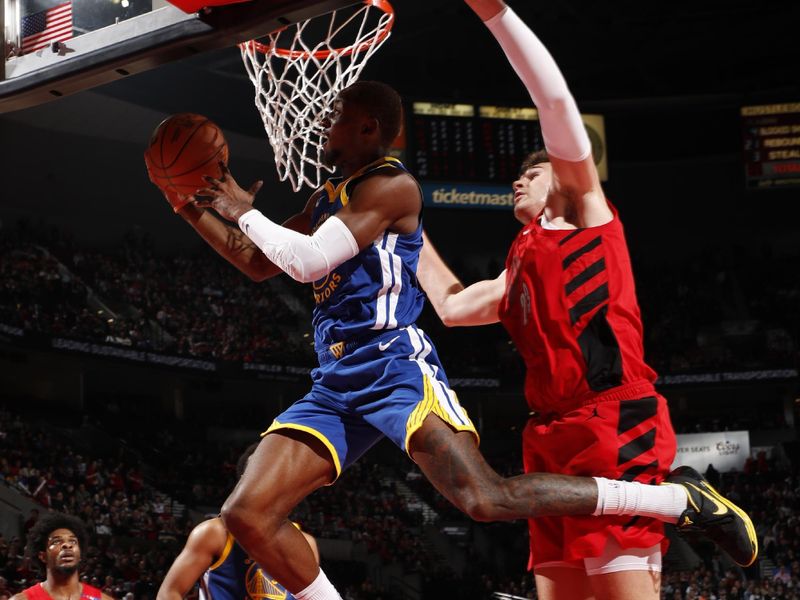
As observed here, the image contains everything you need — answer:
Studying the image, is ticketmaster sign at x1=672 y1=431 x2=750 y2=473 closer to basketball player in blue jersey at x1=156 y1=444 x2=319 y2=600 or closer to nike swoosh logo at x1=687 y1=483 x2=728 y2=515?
basketball player in blue jersey at x1=156 y1=444 x2=319 y2=600

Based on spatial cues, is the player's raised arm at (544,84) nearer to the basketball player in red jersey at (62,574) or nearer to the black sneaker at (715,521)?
the black sneaker at (715,521)

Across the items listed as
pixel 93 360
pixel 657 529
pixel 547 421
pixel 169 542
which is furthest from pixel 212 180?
pixel 93 360

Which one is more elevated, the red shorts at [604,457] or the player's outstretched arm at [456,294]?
the player's outstretched arm at [456,294]

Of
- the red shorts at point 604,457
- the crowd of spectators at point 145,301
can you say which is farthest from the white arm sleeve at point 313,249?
the crowd of spectators at point 145,301

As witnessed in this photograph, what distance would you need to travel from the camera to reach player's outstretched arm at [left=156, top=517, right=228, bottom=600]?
493 centimetres

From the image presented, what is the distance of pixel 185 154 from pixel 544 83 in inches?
59.3

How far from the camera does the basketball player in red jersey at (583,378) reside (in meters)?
2.85

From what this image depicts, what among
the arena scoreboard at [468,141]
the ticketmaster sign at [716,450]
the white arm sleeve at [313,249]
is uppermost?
the arena scoreboard at [468,141]

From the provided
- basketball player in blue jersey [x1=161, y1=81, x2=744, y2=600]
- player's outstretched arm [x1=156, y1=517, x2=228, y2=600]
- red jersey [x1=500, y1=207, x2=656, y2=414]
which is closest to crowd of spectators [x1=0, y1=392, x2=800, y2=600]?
player's outstretched arm [x1=156, y1=517, x2=228, y2=600]

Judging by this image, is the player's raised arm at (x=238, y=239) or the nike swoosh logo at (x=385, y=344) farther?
the player's raised arm at (x=238, y=239)

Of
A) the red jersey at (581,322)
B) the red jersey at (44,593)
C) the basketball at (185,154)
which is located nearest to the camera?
the red jersey at (581,322)

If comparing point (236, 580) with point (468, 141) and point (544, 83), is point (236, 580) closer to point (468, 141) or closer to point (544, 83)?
point (544, 83)

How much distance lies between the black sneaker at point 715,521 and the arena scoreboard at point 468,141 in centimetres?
1511

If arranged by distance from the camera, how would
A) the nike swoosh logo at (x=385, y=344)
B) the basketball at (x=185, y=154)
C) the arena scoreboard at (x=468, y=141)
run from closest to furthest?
1. the nike swoosh logo at (x=385, y=344)
2. the basketball at (x=185, y=154)
3. the arena scoreboard at (x=468, y=141)
